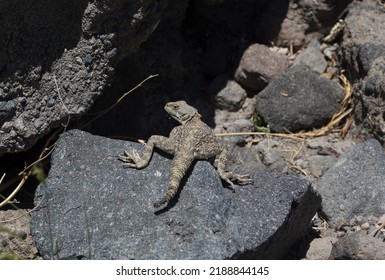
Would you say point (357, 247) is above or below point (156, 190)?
below

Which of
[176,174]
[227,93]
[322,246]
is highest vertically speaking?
[176,174]

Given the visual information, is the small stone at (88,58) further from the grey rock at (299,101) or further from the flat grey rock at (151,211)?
the grey rock at (299,101)

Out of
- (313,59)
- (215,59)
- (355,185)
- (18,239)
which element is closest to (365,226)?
(355,185)

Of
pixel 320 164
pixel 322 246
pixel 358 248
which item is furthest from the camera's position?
pixel 320 164

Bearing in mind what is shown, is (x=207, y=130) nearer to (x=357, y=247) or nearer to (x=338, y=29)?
(x=357, y=247)

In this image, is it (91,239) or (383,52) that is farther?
(383,52)

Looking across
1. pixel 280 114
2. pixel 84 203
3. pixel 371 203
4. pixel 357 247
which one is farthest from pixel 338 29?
pixel 84 203

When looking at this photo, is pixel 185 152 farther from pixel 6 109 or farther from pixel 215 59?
pixel 215 59
